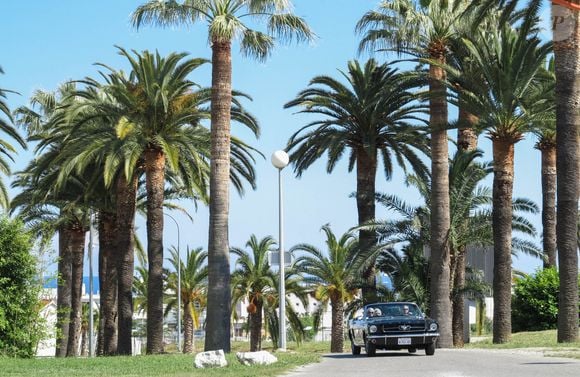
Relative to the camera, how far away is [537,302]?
145 ft

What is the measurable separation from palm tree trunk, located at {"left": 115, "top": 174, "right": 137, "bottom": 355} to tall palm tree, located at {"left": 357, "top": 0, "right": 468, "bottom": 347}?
1191cm

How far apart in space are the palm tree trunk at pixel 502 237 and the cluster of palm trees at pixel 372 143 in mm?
53

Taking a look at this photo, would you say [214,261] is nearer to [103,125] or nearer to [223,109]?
[223,109]

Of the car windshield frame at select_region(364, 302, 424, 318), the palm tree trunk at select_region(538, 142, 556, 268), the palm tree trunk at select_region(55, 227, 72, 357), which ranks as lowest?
the car windshield frame at select_region(364, 302, 424, 318)

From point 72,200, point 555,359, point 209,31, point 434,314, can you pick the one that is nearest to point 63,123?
point 72,200

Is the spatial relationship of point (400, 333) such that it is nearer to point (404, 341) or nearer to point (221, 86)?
point (404, 341)

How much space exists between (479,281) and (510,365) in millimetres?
22483

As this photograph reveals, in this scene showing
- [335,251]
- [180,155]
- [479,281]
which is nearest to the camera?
[180,155]

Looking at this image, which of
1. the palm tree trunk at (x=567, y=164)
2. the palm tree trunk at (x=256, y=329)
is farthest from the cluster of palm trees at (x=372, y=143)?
the palm tree trunk at (x=256, y=329)

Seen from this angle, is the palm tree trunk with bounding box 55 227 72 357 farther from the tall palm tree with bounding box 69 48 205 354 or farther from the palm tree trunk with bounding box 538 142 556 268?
the palm tree trunk with bounding box 538 142 556 268

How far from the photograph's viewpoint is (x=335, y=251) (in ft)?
180

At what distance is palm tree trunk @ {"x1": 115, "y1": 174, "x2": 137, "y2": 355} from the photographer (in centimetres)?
3862

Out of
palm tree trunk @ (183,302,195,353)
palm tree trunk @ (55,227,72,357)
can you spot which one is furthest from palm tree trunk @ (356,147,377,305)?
palm tree trunk @ (183,302,195,353)

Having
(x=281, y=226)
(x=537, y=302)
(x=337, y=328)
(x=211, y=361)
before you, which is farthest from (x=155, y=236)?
(x=537, y=302)
